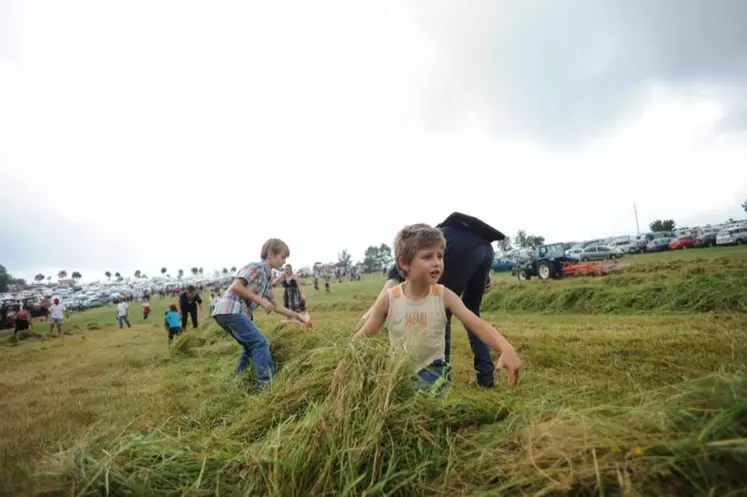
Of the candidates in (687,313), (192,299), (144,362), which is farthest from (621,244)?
(144,362)

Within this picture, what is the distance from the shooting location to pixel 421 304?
304 cm

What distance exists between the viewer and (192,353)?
830 centimetres

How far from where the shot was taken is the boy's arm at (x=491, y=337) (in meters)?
2.27

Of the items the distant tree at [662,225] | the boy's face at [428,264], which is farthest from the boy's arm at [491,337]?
the distant tree at [662,225]

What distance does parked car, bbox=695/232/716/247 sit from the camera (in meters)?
36.0

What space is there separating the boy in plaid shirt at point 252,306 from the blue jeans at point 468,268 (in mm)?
2084

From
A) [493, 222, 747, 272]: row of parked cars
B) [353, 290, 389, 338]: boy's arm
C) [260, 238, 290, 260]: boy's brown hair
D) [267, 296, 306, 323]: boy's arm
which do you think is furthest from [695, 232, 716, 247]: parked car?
[353, 290, 389, 338]: boy's arm

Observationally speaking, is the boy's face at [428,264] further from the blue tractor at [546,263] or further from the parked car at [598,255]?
the parked car at [598,255]

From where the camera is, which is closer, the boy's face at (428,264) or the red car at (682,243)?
the boy's face at (428,264)

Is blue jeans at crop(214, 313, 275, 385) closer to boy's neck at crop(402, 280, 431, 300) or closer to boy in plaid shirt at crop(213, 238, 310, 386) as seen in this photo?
boy in plaid shirt at crop(213, 238, 310, 386)

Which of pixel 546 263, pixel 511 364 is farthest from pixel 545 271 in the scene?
pixel 511 364

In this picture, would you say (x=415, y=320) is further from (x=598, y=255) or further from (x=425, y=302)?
(x=598, y=255)

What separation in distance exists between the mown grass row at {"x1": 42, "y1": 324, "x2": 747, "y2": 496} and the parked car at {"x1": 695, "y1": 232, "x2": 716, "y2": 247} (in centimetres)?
4481

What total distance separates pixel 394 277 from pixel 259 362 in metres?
2.09
